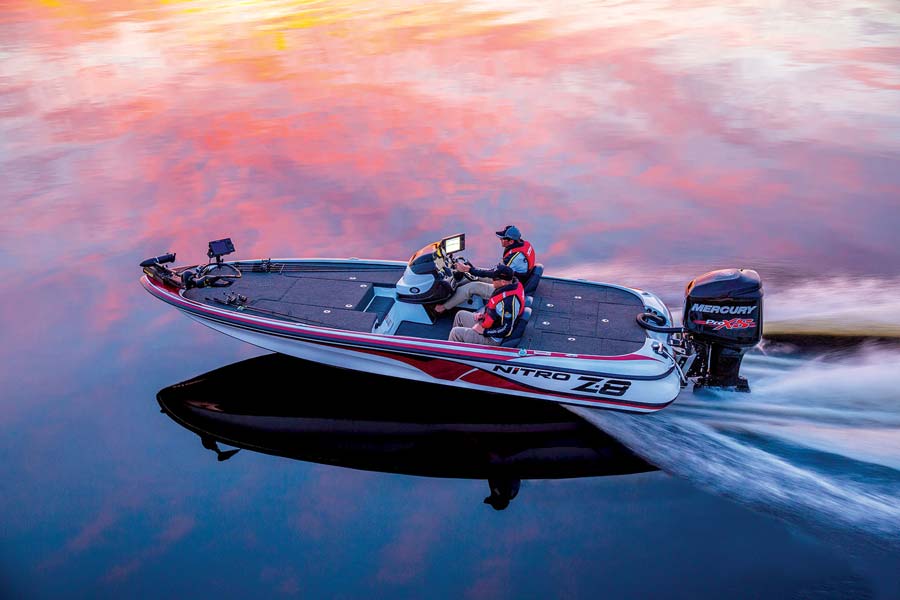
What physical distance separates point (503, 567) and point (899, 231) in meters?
9.80

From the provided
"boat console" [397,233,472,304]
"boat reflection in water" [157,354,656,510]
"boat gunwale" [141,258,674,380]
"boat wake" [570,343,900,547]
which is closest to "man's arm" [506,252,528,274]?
"boat console" [397,233,472,304]

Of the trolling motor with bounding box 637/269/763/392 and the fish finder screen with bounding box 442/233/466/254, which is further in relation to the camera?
the fish finder screen with bounding box 442/233/466/254

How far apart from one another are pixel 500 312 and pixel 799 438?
321 cm

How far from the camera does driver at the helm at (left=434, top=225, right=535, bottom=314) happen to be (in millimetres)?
7762

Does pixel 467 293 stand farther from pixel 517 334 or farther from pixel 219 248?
pixel 219 248

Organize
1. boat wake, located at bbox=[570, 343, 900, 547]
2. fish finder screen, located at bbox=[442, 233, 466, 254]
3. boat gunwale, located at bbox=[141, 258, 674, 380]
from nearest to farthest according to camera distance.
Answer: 1. boat wake, located at bbox=[570, 343, 900, 547]
2. boat gunwale, located at bbox=[141, 258, 674, 380]
3. fish finder screen, located at bbox=[442, 233, 466, 254]

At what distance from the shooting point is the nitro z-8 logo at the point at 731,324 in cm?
671

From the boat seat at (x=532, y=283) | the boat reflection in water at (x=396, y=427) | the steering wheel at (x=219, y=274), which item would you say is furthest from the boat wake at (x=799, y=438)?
the steering wheel at (x=219, y=274)

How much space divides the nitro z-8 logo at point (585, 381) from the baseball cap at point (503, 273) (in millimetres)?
927

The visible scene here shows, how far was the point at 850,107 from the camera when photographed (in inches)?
642

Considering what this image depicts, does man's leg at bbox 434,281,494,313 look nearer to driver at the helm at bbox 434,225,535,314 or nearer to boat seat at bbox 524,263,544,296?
driver at the helm at bbox 434,225,535,314

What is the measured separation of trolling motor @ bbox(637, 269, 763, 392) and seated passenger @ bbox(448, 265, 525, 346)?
173 centimetres

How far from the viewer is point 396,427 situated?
7422 millimetres

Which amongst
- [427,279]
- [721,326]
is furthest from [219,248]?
[721,326]
